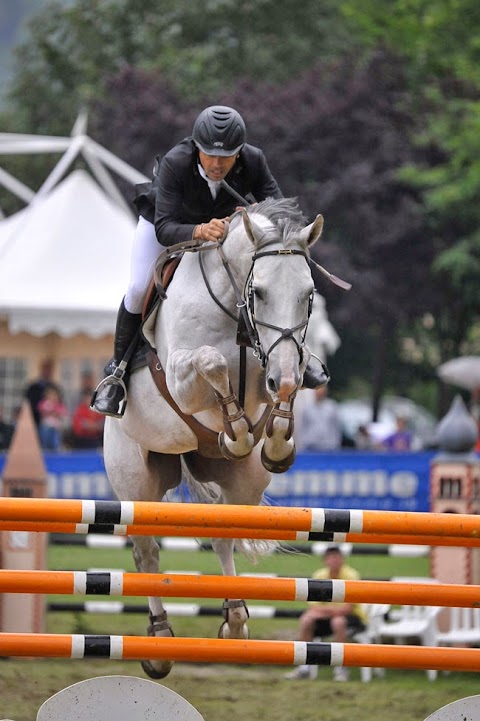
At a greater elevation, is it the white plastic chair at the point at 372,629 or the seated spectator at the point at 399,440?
the white plastic chair at the point at 372,629

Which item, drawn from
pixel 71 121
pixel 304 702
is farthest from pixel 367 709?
pixel 71 121

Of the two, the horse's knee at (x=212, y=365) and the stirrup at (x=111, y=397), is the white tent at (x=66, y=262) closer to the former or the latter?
the stirrup at (x=111, y=397)

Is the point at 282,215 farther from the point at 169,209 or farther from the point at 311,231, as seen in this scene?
the point at 169,209

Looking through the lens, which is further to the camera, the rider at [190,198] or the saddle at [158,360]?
the saddle at [158,360]

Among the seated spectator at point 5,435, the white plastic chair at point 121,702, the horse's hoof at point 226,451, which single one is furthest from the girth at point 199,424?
the seated spectator at point 5,435

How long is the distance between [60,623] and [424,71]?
20058 millimetres

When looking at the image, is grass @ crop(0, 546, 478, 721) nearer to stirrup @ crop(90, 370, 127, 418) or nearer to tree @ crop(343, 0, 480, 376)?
stirrup @ crop(90, 370, 127, 418)

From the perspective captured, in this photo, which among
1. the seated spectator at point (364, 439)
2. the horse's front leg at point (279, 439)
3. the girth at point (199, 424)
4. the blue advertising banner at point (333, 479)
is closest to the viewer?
the horse's front leg at point (279, 439)

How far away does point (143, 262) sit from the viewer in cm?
668

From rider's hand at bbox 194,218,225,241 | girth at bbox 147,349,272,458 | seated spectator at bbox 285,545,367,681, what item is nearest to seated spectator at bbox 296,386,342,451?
seated spectator at bbox 285,545,367,681

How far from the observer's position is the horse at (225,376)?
219 inches

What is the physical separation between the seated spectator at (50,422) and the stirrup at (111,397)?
10.1 meters

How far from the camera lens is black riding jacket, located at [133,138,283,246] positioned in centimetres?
621

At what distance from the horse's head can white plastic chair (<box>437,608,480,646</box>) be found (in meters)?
4.91
